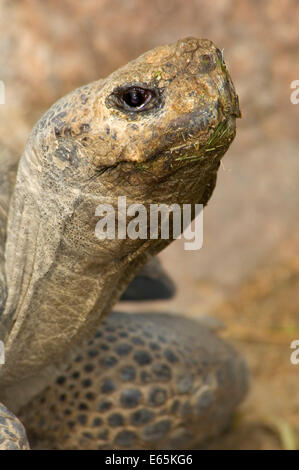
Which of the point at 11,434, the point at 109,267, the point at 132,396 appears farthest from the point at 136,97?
the point at 132,396

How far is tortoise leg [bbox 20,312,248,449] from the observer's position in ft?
7.74

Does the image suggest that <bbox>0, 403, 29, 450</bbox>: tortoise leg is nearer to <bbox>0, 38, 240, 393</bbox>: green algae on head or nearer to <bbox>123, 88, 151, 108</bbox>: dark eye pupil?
<bbox>0, 38, 240, 393</bbox>: green algae on head

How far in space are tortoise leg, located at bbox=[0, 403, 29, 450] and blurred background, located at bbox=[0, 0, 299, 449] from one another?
85.4 inches

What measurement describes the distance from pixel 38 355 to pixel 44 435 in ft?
1.41

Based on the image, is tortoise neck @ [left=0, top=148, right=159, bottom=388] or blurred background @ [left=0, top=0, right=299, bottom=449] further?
blurred background @ [left=0, top=0, right=299, bottom=449]

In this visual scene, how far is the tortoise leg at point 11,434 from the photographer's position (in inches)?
62.8

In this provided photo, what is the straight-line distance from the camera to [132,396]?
2369 millimetres

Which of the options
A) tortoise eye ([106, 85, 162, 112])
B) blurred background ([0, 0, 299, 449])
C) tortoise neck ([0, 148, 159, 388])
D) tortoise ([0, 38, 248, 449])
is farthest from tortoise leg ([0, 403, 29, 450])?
blurred background ([0, 0, 299, 449])

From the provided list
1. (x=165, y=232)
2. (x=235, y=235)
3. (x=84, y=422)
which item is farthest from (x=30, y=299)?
(x=235, y=235)

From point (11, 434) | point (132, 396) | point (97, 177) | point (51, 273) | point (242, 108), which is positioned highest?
point (242, 108)

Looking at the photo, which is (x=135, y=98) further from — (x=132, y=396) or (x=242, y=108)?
(x=242, y=108)

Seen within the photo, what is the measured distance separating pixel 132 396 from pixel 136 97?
3.88 ft

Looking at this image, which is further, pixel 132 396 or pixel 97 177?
pixel 132 396

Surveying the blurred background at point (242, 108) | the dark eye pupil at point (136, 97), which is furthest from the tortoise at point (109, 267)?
the blurred background at point (242, 108)
